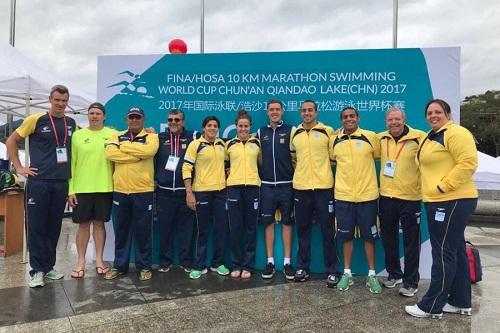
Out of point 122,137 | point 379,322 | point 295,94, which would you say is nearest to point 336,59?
point 295,94

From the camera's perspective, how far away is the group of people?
420 centimetres

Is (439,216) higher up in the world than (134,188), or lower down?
lower down

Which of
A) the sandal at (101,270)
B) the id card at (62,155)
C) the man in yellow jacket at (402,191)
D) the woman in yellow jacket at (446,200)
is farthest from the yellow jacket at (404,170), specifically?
the id card at (62,155)

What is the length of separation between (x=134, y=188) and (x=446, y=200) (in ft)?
9.95

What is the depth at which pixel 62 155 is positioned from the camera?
14.3 feet

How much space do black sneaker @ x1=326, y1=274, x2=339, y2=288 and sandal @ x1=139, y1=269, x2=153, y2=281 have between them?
1901 mm

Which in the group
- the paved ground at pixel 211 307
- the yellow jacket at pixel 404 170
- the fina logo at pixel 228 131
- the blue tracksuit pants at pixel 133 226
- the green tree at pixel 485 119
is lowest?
the paved ground at pixel 211 307

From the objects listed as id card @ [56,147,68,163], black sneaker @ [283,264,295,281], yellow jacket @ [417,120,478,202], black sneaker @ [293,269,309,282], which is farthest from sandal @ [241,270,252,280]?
id card @ [56,147,68,163]

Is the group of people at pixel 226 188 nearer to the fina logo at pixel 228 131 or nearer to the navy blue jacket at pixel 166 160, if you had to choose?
the navy blue jacket at pixel 166 160

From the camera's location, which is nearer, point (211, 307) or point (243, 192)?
point (211, 307)

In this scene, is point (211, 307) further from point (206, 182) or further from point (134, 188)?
point (134, 188)

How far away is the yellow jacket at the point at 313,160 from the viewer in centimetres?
437

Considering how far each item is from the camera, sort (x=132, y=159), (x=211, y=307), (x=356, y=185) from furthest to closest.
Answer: (x=132, y=159), (x=356, y=185), (x=211, y=307)

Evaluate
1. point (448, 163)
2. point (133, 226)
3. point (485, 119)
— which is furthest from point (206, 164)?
point (485, 119)
